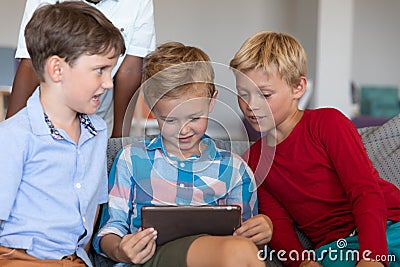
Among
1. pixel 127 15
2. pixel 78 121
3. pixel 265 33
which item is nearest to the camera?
pixel 78 121

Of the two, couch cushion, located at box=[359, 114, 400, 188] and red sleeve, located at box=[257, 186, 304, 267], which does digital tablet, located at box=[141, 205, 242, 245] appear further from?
couch cushion, located at box=[359, 114, 400, 188]

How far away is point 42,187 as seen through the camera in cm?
148

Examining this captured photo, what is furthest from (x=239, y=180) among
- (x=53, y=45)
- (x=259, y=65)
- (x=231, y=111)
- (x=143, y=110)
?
(x=143, y=110)

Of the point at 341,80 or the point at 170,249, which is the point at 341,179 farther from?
the point at 341,80

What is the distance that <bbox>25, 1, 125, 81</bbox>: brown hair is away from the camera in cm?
145

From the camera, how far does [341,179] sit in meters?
1.65

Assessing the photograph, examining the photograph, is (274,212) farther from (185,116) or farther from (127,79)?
(127,79)

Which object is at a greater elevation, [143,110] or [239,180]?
[239,180]

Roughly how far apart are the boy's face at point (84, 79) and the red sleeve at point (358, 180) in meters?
0.59

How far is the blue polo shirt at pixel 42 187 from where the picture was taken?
1428mm

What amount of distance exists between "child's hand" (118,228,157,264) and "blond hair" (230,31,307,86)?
1.71 ft

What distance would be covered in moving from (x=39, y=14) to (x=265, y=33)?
63 centimetres

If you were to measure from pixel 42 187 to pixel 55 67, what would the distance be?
0.27m

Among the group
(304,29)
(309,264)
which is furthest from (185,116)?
(304,29)
